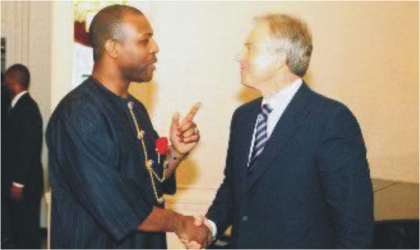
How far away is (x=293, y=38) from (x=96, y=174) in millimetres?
895

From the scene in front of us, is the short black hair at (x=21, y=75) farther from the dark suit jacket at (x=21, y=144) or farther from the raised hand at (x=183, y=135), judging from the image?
the raised hand at (x=183, y=135)

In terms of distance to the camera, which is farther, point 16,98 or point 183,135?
point 16,98

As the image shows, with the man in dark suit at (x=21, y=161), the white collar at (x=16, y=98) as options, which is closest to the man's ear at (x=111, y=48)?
the man in dark suit at (x=21, y=161)

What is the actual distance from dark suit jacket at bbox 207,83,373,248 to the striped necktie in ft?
0.11

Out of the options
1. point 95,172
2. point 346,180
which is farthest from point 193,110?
point 346,180

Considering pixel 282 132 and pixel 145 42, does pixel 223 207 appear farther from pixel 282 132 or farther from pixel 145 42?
pixel 145 42

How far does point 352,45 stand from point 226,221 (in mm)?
2180

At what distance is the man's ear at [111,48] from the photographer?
1.99m

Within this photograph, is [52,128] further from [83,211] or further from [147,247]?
[147,247]

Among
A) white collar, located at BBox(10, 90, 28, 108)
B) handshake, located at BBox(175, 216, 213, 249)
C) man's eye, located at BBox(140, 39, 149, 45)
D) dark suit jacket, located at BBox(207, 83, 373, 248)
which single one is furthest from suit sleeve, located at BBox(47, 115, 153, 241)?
white collar, located at BBox(10, 90, 28, 108)

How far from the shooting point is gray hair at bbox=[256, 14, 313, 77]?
2.03 m

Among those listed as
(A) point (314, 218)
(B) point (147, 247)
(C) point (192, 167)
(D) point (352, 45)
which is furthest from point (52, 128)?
(D) point (352, 45)

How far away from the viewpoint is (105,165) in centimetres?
182

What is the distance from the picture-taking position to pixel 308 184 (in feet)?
6.40
